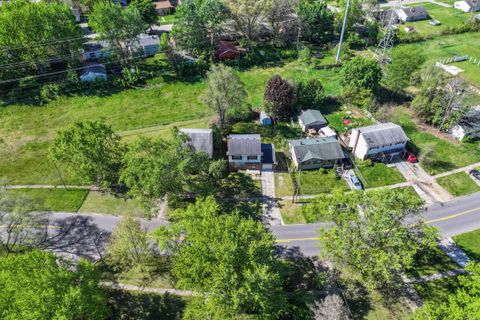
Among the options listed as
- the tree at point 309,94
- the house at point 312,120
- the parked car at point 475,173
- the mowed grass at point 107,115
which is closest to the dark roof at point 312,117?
the house at point 312,120

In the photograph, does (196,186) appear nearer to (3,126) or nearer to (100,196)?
(100,196)

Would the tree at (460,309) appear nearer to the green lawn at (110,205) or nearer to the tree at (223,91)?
the green lawn at (110,205)

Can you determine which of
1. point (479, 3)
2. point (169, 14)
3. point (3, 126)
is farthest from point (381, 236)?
point (479, 3)

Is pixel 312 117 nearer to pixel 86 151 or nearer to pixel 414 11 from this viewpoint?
pixel 86 151

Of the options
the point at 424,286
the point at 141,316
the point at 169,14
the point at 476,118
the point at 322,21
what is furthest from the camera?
the point at 169,14

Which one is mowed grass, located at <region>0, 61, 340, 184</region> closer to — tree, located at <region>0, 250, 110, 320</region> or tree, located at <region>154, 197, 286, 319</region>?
tree, located at <region>0, 250, 110, 320</region>

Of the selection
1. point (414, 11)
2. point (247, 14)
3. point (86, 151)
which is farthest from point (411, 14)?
point (86, 151)
